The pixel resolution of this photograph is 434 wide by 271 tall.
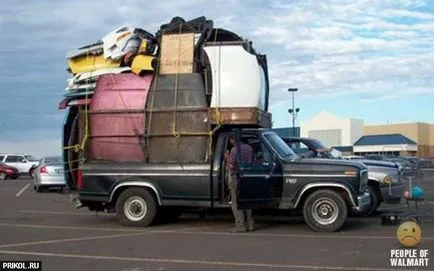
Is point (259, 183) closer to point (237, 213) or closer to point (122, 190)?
point (237, 213)

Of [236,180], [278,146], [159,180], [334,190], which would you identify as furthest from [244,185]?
[159,180]

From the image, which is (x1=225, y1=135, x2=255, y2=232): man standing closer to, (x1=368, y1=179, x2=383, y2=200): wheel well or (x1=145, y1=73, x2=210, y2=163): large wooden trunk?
(x1=145, y1=73, x2=210, y2=163): large wooden trunk

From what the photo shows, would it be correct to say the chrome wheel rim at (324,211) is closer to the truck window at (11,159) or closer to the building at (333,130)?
the truck window at (11,159)

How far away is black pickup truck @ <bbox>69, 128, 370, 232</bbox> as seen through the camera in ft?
41.2

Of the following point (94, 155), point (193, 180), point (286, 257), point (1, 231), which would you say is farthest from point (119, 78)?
point (286, 257)

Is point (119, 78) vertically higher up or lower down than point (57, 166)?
higher up

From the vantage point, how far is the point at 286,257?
A: 9.90m

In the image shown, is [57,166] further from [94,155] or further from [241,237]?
[241,237]

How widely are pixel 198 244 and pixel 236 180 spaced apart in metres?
1.77

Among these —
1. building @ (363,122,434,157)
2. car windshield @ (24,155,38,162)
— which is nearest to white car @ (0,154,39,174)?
car windshield @ (24,155,38,162)

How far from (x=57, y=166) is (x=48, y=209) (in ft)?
22.9

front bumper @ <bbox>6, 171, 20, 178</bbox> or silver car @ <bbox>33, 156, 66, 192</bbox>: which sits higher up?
silver car @ <bbox>33, 156, 66, 192</bbox>

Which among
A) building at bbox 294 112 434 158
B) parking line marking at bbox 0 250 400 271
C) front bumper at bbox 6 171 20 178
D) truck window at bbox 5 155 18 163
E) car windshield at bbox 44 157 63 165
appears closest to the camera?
parking line marking at bbox 0 250 400 271

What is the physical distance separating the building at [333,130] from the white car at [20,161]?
2815 inches
